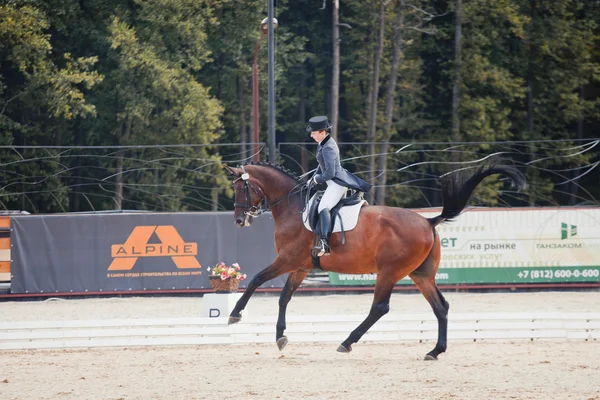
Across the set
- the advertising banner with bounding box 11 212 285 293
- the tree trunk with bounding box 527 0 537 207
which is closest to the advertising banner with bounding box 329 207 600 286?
the advertising banner with bounding box 11 212 285 293

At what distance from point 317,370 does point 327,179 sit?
2.26 meters

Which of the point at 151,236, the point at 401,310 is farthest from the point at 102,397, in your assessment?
the point at 151,236

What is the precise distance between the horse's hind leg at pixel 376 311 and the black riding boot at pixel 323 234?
2.45ft

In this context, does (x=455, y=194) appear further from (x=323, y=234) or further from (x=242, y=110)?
(x=242, y=110)

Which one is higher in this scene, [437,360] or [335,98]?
[335,98]

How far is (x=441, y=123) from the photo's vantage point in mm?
33250

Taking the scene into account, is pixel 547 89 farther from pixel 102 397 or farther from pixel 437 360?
pixel 102 397

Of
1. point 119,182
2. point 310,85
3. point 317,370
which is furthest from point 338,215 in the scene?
point 310,85

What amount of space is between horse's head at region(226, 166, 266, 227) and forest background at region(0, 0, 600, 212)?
31.3 feet

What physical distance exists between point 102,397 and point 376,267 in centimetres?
381

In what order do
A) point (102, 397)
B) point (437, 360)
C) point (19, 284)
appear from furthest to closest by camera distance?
point (19, 284) < point (437, 360) < point (102, 397)

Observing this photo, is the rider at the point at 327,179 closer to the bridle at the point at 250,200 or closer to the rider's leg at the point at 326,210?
the rider's leg at the point at 326,210

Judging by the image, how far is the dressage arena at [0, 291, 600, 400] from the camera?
26.0 ft

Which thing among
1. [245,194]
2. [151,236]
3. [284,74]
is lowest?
[151,236]
